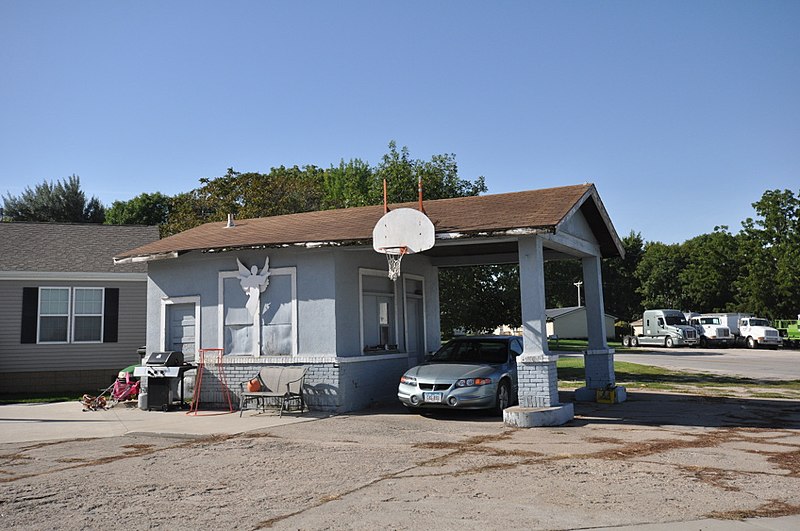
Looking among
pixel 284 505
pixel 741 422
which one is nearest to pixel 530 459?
pixel 284 505

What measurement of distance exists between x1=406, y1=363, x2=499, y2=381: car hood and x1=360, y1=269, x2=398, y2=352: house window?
2.14m

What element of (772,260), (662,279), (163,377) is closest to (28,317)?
(163,377)

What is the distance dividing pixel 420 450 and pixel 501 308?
1760 cm

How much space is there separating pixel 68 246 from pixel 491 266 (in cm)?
1518

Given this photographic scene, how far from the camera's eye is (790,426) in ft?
37.6

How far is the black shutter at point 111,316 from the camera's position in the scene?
19.8 metres

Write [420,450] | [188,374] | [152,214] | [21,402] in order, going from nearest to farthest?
1. [420,450]
2. [188,374]
3. [21,402]
4. [152,214]

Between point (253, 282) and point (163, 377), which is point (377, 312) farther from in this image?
point (163, 377)

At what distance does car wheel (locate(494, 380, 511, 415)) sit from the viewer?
42.4 ft

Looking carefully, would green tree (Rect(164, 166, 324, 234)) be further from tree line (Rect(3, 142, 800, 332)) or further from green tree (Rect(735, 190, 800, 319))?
green tree (Rect(735, 190, 800, 319))

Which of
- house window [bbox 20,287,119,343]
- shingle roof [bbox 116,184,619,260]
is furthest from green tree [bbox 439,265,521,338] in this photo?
house window [bbox 20,287,119,343]

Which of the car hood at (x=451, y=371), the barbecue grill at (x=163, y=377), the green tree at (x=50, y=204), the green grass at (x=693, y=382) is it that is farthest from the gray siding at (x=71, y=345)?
the green tree at (x=50, y=204)

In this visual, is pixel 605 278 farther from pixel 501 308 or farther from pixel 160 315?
Result: pixel 160 315

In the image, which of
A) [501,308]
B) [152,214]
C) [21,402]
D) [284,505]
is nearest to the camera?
[284,505]
